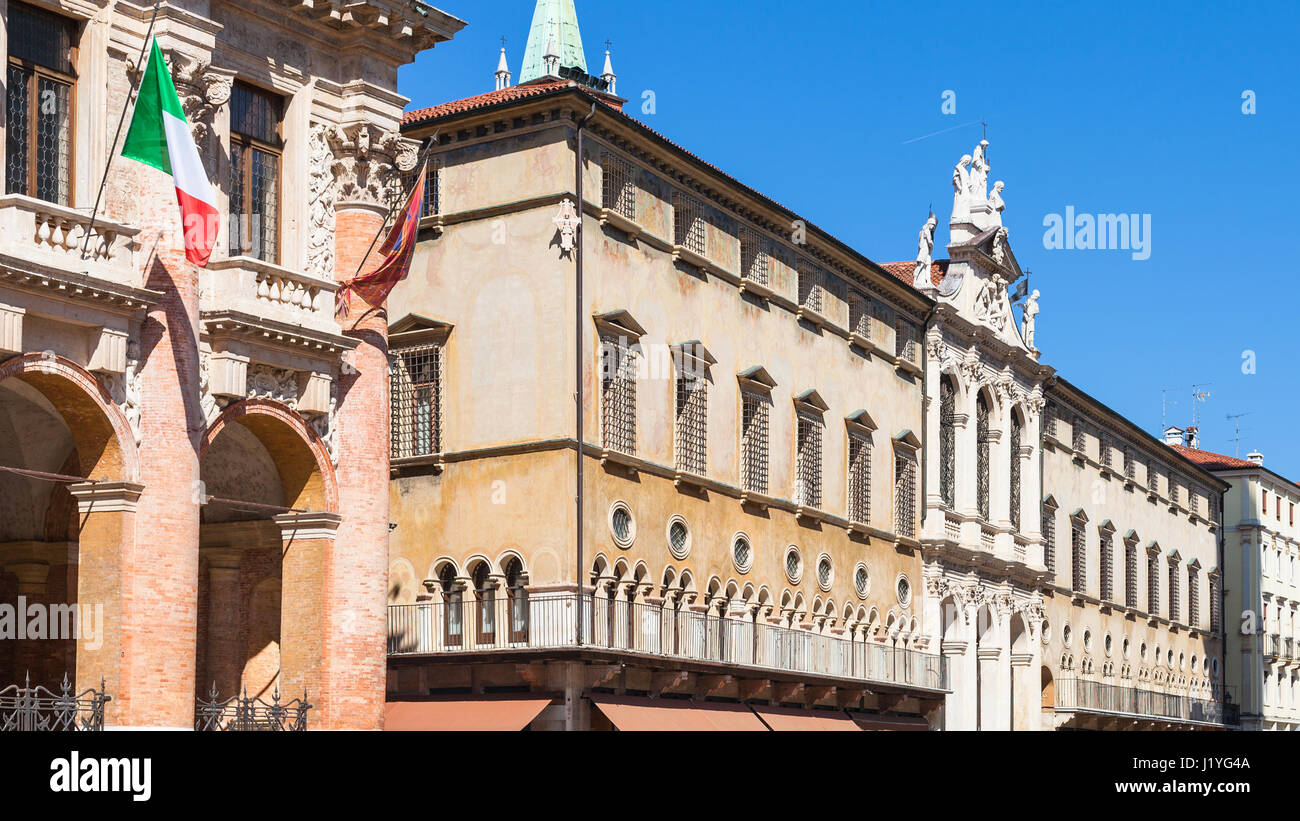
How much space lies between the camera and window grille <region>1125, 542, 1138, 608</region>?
68438mm

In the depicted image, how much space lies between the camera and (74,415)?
72.6 ft

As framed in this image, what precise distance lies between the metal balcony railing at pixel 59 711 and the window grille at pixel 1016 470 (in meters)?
38.5

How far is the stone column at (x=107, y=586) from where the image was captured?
2208 cm

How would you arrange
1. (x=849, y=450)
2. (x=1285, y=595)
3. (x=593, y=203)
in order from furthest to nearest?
(x=1285, y=595), (x=849, y=450), (x=593, y=203)

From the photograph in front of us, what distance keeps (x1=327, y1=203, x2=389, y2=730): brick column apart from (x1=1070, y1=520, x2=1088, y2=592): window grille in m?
40.2

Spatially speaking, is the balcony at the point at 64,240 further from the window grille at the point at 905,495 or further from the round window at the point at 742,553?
the window grille at the point at 905,495

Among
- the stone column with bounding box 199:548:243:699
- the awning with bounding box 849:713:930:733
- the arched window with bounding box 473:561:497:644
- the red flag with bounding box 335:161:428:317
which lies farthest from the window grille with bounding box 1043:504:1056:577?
the red flag with bounding box 335:161:428:317

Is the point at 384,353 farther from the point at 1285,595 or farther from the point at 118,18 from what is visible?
the point at 1285,595

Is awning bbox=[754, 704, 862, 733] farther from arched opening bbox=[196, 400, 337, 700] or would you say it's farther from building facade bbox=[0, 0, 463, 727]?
building facade bbox=[0, 0, 463, 727]

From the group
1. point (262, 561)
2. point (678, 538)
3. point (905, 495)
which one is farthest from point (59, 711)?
point (905, 495)
